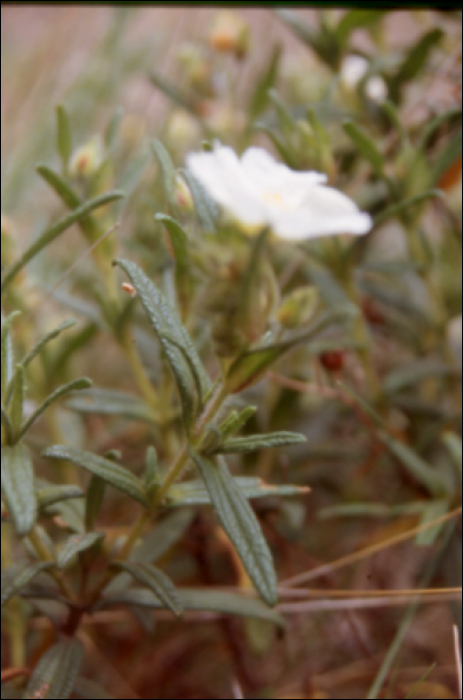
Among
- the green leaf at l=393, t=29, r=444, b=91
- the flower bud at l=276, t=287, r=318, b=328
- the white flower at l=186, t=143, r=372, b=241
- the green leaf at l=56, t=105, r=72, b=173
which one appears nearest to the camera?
the white flower at l=186, t=143, r=372, b=241

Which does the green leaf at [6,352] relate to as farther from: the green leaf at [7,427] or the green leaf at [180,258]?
the green leaf at [180,258]

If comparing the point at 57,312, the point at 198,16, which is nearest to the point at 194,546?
the point at 57,312

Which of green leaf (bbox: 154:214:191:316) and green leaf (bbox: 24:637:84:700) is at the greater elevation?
green leaf (bbox: 154:214:191:316)

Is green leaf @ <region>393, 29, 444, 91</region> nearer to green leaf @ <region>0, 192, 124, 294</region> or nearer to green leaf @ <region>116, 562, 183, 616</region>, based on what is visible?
green leaf @ <region>0, 192, 124, 294</region>

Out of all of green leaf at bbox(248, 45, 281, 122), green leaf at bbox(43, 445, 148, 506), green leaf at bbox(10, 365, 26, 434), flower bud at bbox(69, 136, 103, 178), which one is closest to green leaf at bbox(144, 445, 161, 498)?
green leaf at bbox(43, 445, 148, 506)

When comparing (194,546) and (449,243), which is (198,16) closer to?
(449,243)

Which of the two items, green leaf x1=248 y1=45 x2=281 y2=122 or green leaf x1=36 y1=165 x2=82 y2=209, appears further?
green leaf x1=248 y1=45 x2=281 y2=122
